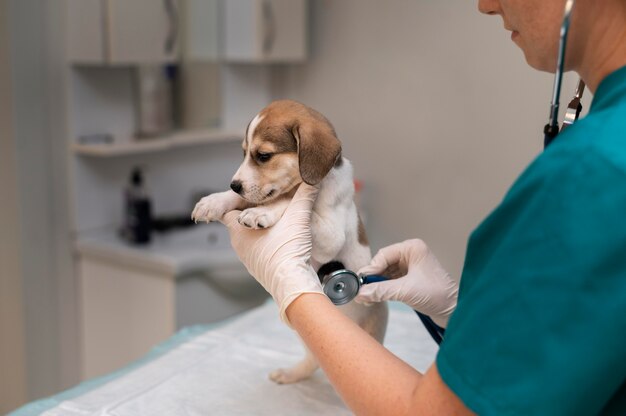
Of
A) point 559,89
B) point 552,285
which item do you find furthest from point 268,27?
point 552,285

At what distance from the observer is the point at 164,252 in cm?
232

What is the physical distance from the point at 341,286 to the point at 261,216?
0.51 feet

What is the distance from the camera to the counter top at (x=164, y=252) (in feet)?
7.38

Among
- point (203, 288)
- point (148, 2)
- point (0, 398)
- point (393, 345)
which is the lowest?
point (0, 398)

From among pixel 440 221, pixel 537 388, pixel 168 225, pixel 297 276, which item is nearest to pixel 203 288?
pixel 168 225

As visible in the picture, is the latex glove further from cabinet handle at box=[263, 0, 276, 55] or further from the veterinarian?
cabinet handle at box=[263, 0, 276, 55]

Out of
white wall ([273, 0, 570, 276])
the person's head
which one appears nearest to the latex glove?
the person's head

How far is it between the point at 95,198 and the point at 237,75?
2.81 ft

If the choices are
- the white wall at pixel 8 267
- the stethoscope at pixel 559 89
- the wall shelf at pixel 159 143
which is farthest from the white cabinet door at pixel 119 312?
the stethoscope at pixel 559 89

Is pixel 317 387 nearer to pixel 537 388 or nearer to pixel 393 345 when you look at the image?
pixel 393 345

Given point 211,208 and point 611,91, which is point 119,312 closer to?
point 211,208

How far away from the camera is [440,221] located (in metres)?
2.70

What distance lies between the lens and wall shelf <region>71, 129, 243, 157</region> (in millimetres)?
2297

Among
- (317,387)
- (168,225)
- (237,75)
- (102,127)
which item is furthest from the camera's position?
(237,75)
